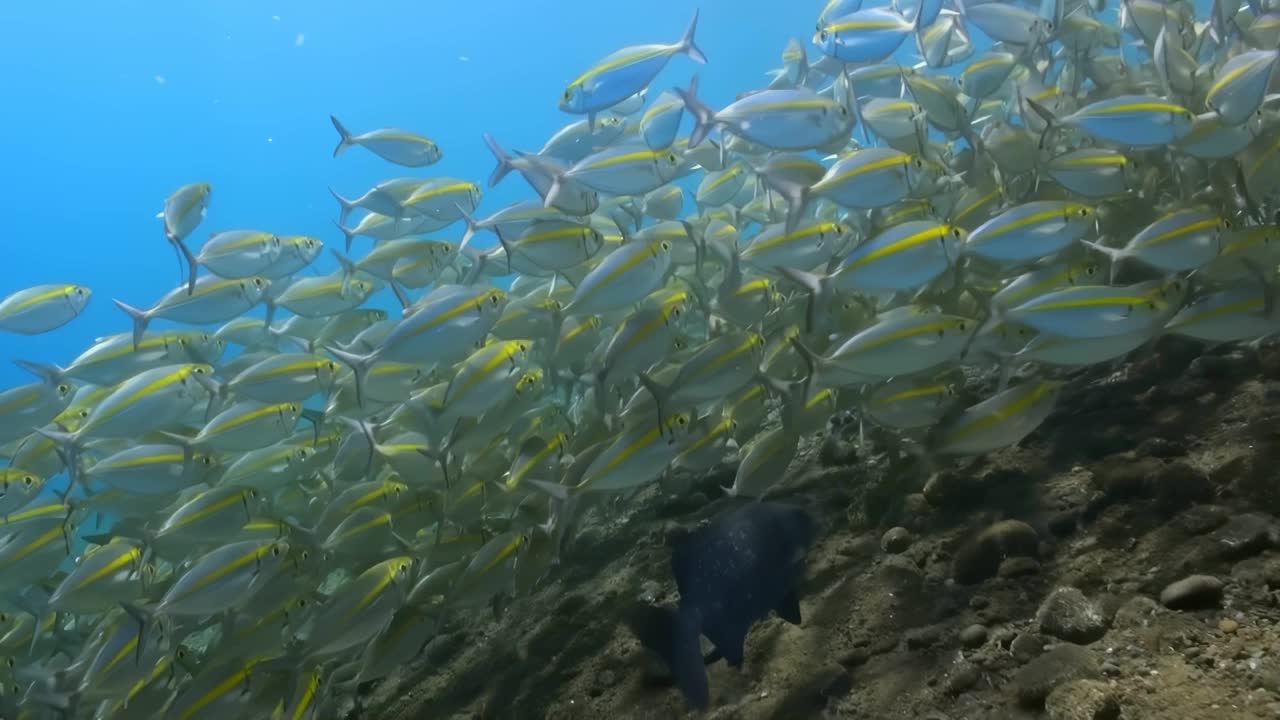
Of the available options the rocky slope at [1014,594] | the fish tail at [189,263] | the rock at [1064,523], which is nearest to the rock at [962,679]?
the rocky slope at [1014,594]

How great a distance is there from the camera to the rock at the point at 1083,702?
186 cm

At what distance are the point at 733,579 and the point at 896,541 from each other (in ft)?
2.96

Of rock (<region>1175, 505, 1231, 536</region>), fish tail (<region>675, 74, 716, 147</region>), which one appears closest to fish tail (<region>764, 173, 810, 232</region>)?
fish tail (<region>675, 74, 716, 147</region>)

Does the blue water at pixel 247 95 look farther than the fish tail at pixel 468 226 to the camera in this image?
Yes

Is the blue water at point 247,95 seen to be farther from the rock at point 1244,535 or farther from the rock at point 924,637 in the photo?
the rock at point 1244,535

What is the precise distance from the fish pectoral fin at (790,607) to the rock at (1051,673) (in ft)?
2.96

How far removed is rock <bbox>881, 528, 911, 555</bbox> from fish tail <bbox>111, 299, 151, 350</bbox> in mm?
4582

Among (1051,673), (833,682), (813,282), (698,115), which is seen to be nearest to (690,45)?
(698,115)

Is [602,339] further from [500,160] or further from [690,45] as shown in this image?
[690,45]

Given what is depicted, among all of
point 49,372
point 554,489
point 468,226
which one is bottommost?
point 554,489

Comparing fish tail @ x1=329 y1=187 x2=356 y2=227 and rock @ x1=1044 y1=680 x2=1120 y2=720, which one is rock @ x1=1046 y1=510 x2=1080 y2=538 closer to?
rock @ x1=1044 y1=680 x2=1120 y2=720

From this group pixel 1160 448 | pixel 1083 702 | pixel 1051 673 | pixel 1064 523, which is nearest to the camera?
pixel 1083 702

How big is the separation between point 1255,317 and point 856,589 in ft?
6.68

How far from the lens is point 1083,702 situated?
6.24 ft
